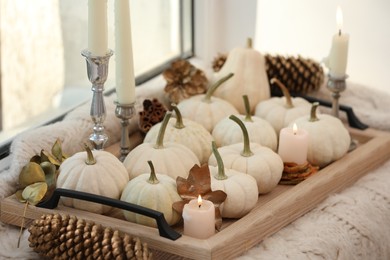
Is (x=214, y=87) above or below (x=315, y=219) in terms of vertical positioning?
above

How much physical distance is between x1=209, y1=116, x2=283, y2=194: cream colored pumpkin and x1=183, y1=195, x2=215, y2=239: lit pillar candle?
15 centimetres

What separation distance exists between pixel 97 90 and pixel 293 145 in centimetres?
33

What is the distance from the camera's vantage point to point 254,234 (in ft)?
4.41

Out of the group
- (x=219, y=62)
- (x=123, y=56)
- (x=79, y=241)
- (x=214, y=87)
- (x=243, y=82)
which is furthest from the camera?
(x=219, y=62)

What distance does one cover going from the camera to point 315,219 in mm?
1435

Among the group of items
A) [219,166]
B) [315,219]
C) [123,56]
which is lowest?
[315,219]

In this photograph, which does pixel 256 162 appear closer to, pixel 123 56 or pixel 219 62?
pixel 123 56

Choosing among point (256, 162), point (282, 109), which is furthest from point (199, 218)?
point (282, 109)

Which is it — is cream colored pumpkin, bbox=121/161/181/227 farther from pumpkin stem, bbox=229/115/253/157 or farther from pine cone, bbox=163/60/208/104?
pine cone, bbox=163/60/208/104

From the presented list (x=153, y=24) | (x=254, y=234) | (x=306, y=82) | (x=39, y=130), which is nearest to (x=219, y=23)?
(x=153, y=24)

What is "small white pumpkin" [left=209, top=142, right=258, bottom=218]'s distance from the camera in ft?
4.46

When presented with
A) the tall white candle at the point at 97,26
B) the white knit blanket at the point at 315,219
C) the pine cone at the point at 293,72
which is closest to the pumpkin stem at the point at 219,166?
the white knit blanket at the point at 315,219

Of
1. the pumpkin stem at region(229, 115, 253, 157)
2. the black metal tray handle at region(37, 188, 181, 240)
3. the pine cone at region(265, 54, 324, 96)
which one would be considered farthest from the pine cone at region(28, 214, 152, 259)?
the pine cone at region(265, 54, 324, 96)

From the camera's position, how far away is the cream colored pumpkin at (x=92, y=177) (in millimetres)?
1348
